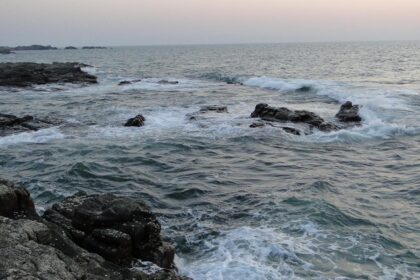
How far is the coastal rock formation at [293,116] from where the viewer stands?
Result: 79.4 feet

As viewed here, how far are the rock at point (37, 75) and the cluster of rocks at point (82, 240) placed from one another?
4232cm

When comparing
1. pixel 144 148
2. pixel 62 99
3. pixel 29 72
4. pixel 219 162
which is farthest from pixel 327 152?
pixel 29 72

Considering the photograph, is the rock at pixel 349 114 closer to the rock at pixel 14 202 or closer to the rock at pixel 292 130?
the rock at pixel 292 130

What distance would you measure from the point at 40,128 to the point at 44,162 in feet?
23.4

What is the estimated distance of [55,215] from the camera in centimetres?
889

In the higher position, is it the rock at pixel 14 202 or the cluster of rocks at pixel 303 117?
the rock at pixel 14 202

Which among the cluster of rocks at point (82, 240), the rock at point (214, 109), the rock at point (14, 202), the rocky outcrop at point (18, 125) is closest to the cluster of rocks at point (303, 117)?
the rock at point (214, 109)

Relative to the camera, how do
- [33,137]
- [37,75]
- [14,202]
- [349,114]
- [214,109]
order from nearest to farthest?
[14,202] < [33,137] < [349,114] < [214,109] < [37,75]

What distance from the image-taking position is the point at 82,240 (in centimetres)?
837

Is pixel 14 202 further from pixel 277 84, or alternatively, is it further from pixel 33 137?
pixel 277 84

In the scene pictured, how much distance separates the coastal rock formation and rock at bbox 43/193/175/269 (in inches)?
644

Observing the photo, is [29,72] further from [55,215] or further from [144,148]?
[55,215]

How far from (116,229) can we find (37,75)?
47.2m

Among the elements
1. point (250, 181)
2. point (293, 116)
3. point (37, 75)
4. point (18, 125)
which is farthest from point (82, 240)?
point (37, 75)
